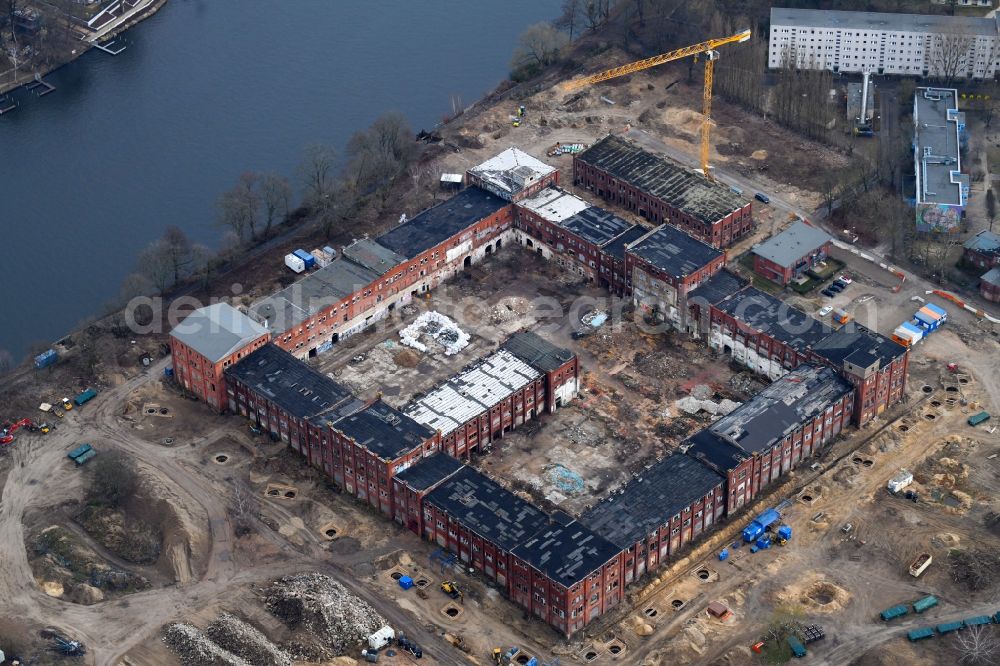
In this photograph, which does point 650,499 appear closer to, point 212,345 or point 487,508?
point 487,508

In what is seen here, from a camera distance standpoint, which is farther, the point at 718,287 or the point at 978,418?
the point at 718,287

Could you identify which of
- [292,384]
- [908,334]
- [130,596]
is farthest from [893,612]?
[130,596]

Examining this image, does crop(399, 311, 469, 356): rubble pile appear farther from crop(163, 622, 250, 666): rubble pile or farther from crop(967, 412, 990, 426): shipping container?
crop(967, 412, 990, 426): shipping container

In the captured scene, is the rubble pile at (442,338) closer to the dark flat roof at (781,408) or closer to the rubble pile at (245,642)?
the dark flat roof at (781,408)

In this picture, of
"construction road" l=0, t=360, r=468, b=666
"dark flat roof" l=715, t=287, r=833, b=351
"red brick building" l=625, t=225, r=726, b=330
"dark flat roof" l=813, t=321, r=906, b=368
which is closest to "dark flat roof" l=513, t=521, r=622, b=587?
"construction road" l=0, t=360, r=468, b=666

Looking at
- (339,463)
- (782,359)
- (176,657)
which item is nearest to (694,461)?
(782,359)
